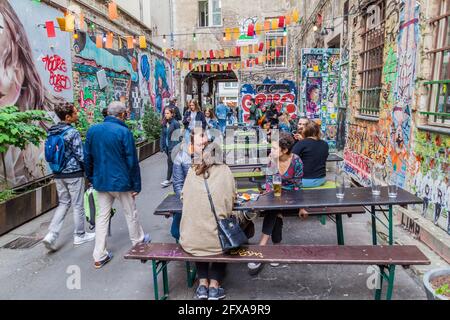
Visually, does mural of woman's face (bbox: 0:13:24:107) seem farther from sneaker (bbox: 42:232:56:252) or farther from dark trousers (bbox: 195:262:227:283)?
dark trousers (bbox: 195:262:227:283)

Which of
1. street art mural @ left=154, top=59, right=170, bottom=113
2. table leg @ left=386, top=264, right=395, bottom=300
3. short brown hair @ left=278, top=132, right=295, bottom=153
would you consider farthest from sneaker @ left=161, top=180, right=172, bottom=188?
street art mural @ left=154, top=59, right=170, bottom=113

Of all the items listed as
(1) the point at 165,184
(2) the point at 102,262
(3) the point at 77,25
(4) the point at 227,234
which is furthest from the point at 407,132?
(3) the point at 77,25

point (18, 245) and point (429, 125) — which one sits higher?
point (429, 125)

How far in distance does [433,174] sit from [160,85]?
13694mm

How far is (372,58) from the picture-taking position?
6465 millimetres

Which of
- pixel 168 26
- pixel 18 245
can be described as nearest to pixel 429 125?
pixel 18 245

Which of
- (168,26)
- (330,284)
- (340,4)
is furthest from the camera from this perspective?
(168,26)

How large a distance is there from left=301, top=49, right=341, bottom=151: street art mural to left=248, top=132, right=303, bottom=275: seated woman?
18.6 ft

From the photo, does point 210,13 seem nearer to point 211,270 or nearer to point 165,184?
point 165,184
